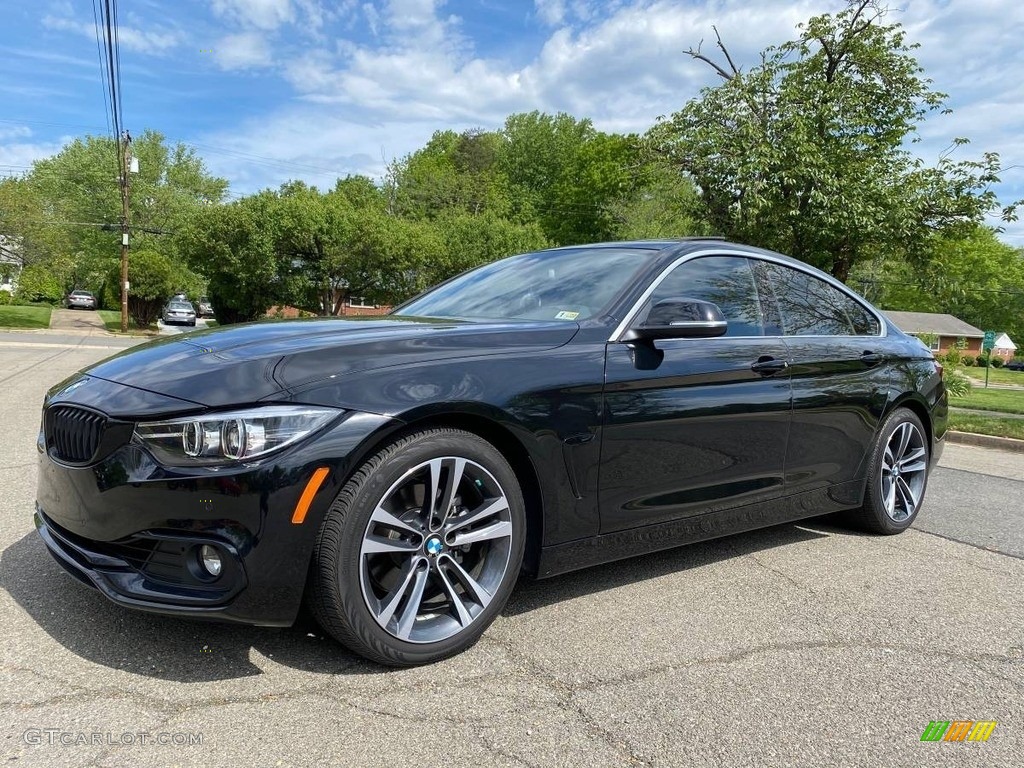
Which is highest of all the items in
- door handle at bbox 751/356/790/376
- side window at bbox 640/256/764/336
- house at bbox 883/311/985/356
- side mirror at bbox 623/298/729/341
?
house at bbox 883/311/985/356

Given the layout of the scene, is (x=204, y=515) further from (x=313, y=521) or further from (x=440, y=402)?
(x=440, y=402)

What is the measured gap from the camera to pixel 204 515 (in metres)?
2.19

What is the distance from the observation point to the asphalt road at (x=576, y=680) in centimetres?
208

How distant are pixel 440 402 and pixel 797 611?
1881 mm

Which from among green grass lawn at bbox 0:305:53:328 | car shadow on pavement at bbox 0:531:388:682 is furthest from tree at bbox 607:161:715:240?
green grass lawn at bbox 0:305:53:328

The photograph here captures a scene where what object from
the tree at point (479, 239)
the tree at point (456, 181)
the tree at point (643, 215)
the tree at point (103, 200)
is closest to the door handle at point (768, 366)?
the tree at point (643, 215)

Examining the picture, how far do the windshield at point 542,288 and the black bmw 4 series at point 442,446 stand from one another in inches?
0.8

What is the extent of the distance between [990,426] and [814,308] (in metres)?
7.99

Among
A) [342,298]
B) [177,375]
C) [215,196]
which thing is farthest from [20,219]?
[177,375]

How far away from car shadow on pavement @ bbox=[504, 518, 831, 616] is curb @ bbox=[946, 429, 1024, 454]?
609 cm

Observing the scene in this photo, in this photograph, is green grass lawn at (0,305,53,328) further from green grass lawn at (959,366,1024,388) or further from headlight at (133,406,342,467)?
green grass lawn at (959,366,1024,388)

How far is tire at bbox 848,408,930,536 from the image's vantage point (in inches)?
167

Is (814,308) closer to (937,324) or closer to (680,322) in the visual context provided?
(680,322)

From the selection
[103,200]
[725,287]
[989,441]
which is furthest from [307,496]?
[103,200]
